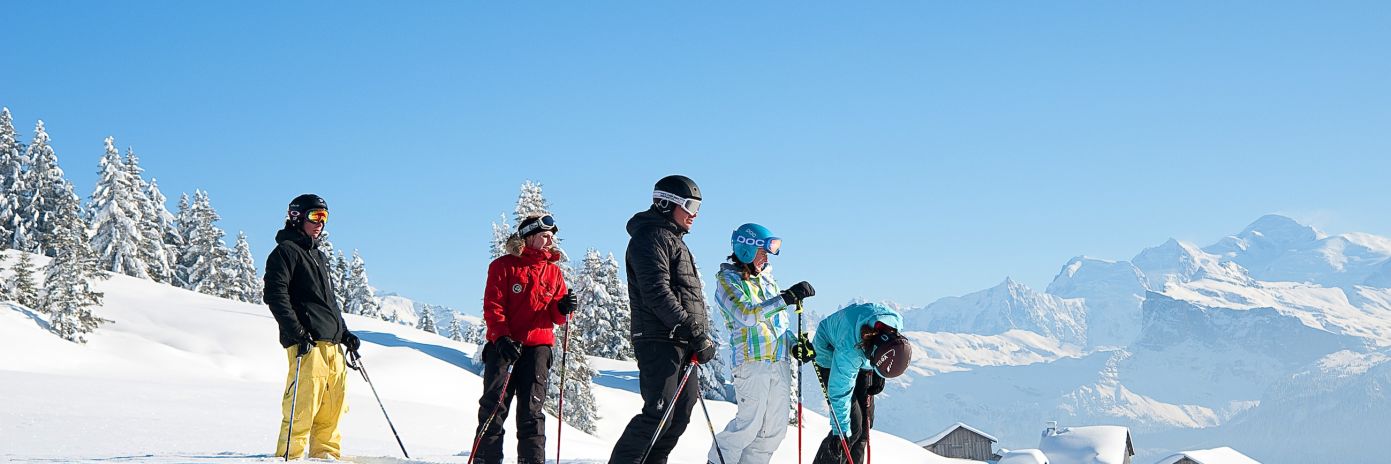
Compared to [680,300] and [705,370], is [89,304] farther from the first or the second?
[680,300]

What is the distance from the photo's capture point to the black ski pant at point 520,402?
7551 mm

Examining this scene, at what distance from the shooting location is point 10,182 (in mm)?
49406

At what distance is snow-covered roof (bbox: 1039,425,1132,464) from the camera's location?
5562 centimetres

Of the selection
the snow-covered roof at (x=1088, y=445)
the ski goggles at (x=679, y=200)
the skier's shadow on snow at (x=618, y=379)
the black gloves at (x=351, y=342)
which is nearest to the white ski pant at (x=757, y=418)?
the ski goggles at (x=679, y=200)

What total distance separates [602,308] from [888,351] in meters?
44.7

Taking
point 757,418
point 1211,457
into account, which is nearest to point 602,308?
point 1211,457

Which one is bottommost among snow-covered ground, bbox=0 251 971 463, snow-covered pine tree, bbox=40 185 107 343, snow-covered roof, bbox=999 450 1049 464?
snow-covered roof, bbox=999 450 1049 464

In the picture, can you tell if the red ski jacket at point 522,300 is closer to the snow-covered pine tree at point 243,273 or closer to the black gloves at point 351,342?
the black gloves at point 351,342

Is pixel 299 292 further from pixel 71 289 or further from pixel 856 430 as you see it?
pixel 71 289

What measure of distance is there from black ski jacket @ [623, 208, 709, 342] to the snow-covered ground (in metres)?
2.64

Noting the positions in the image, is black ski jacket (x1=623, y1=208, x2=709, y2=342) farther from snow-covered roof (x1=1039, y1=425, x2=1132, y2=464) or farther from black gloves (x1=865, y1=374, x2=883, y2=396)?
snow-covered roof (x1=1039, y1=425, x2=1132, y2=464)

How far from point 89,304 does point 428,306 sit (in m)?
34.9

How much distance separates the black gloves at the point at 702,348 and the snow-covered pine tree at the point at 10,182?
174ft

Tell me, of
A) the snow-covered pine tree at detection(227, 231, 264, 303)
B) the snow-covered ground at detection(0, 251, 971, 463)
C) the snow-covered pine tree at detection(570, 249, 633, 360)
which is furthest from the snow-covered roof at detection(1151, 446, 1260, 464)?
the snow-covered pine tree at detection(227, 231, 264, 303)
